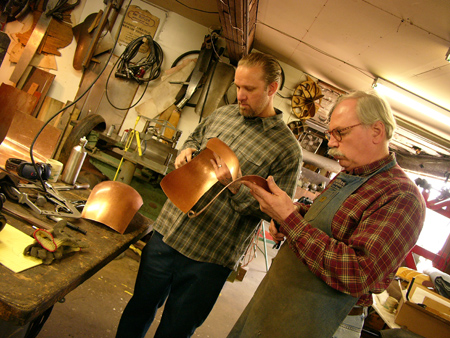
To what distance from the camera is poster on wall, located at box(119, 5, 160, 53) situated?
486cm

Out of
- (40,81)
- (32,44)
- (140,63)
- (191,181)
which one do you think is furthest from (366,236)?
(32,44)

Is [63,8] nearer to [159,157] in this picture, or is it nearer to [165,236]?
[159,157]

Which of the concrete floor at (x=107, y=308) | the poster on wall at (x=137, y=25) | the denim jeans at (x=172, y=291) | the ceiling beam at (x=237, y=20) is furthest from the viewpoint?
the poster on wall at (x=137, y=25)

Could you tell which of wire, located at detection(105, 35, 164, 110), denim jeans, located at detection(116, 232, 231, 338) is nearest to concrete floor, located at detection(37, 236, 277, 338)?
denim jeans, located at detection(116, 232, 231, 338)

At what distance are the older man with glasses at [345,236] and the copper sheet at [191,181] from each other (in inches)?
12.4

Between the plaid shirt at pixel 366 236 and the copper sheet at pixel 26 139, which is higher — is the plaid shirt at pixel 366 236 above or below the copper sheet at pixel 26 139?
above

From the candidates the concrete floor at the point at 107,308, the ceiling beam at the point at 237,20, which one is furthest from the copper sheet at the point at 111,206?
the ceiling beam at the point at 237,20

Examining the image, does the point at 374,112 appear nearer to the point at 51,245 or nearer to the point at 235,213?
the point at 235,213

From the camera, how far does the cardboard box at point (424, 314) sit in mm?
2375

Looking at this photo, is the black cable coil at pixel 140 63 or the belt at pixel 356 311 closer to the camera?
the belt at pixel 356 311

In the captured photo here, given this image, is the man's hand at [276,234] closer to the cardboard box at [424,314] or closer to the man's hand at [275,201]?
the man's hand at [275,201]

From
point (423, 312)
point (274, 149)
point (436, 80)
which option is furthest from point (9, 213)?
point (436, 80)

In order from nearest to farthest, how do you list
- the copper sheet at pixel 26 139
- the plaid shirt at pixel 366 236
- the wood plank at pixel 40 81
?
the plaid shirt at pixel 366 236
the copper sheet at pixel 26 139
the wood plank at pixel 40 81

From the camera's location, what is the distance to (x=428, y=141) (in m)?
5.21
